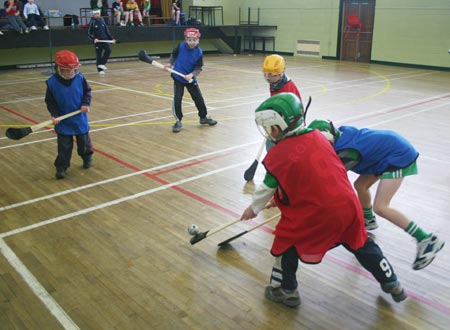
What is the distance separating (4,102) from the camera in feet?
32.7

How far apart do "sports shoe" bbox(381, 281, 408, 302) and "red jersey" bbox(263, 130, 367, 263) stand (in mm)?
475

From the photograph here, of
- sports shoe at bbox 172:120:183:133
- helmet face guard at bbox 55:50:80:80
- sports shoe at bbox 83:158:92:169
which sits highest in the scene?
helmet face guard at bbox 55:50:80:80

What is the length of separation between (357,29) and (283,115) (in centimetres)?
1722

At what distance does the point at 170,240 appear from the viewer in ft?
12.7

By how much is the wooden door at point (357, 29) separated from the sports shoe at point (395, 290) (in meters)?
16.6

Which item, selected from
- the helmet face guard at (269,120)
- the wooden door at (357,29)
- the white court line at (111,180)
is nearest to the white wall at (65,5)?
the wooden door at (357,29)

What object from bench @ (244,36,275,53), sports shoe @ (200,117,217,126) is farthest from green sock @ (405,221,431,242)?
bench @ (244,36,275,53)

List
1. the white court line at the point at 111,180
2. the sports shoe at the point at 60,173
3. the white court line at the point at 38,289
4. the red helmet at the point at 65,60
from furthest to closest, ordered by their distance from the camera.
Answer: the sports shoe at the point at 60,173
the red helmet at the point at 65,60
the white court line at the point at 111,180
the white court line at the point at 38,289

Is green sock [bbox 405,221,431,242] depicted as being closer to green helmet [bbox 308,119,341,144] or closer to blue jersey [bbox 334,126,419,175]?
blue jersey [bbox 334,126,419,175]

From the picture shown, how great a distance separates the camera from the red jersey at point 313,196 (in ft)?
8.33

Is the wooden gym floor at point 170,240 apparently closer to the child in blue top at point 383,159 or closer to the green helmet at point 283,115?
the child in blue top at point 383,159

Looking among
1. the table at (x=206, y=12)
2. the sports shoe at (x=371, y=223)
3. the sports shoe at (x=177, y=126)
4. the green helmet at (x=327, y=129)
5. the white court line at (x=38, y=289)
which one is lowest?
the white court line at (x=38, y=289)

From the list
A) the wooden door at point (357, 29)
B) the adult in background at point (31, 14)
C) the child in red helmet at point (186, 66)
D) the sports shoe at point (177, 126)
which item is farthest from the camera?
the wooden door at point (357, 29)

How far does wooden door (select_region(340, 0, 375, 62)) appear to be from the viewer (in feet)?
58.0
